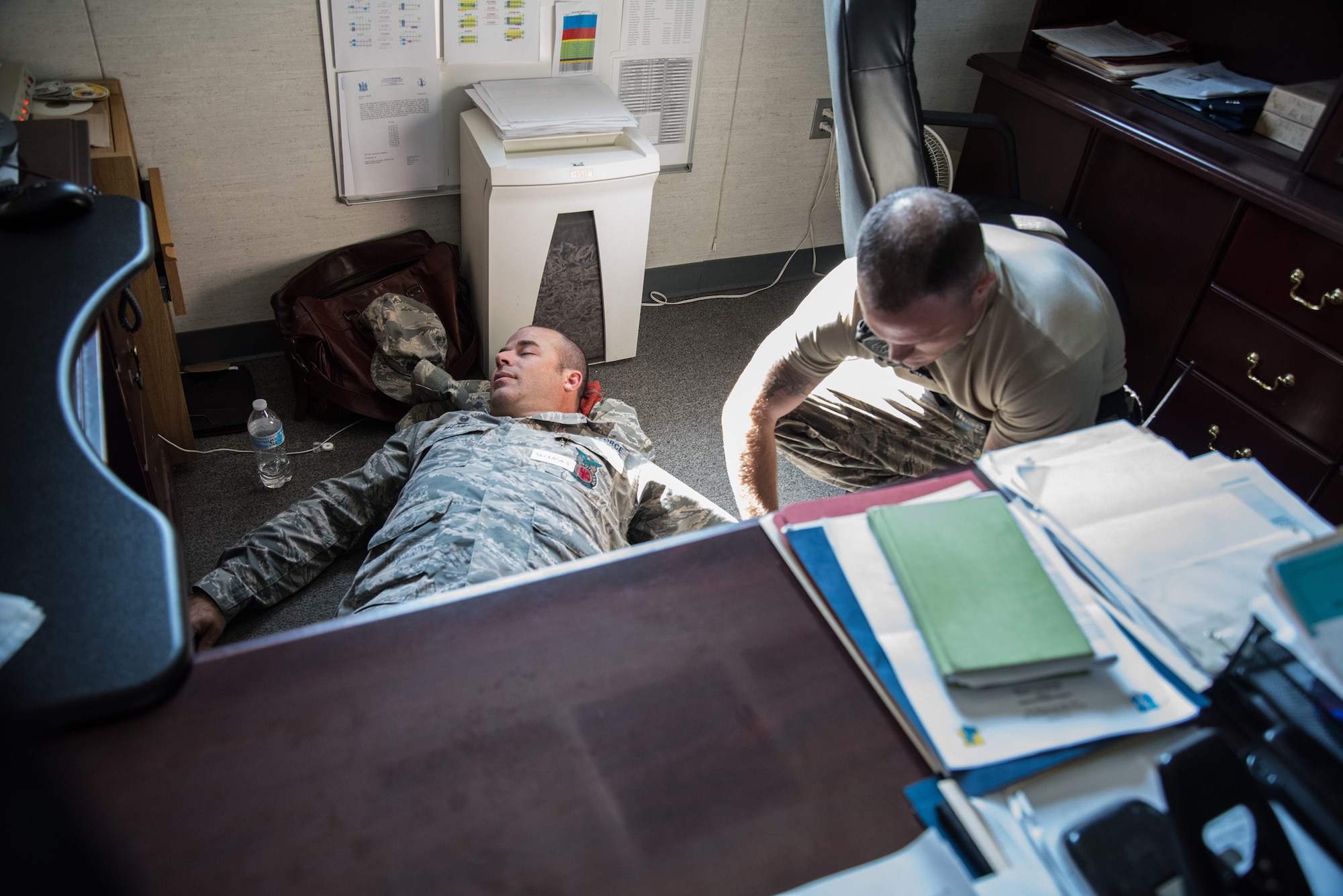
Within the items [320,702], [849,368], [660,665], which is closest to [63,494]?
[320,702]

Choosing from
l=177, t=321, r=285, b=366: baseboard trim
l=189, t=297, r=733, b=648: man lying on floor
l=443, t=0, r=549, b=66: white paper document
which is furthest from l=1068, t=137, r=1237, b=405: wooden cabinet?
l=177, t=321, r=285, b=366: baseboard trim

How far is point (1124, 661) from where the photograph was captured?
0.85m

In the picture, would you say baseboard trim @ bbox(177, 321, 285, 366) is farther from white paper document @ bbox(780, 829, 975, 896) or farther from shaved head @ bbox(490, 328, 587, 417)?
white paper document @ bbox(780, 829, 975, 896)

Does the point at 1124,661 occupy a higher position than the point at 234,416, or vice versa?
the point at 1124,661

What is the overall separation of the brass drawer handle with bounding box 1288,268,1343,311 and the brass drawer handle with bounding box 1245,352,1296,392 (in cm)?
16

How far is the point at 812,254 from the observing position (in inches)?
126

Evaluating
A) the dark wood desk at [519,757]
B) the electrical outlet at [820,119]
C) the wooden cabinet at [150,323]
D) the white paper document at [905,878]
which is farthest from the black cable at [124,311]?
the electrical outlet at [820,119]

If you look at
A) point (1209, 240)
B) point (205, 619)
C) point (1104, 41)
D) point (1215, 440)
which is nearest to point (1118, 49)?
point (1104, 41)

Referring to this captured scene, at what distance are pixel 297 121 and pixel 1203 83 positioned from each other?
7.85 ft

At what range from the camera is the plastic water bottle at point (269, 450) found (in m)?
2.20

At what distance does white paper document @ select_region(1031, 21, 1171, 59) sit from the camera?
2602 millimetres

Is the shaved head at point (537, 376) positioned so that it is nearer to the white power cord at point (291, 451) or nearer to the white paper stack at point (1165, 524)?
the white power cord at point (291, 451)

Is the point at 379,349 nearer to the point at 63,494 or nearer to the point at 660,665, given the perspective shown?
the point at 63,494

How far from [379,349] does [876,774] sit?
1.95 meters
